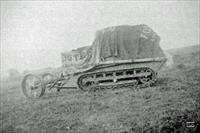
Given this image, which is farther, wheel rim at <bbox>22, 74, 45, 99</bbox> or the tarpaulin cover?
wheel rim at <bbox>22, 74, 45, 99</bbox>

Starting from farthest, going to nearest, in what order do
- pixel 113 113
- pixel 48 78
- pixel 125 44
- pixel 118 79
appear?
pixel 48 78
pixel 118 79
pixel 125 44
pixel 113 113

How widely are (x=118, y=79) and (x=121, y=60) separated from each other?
1137 millimetres

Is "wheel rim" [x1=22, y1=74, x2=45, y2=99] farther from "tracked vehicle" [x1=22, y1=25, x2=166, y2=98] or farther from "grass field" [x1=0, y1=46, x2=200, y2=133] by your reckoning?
"tracked vehicle" [x1=22, y1=25, x2=166, y2=98]

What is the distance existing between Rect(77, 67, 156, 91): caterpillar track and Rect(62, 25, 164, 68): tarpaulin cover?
55 cm

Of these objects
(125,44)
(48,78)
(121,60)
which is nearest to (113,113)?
(121,60)

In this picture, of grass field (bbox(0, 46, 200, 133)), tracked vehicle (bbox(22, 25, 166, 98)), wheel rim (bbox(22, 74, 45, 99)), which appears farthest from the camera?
wheel rim (bbox(22, 74, 45, 99))

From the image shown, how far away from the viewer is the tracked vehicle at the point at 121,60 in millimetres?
7852

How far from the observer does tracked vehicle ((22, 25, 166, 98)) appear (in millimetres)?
7852

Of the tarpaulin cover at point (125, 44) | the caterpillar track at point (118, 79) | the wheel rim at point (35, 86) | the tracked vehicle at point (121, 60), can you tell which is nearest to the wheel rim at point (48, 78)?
the wheel rim at point (35, 86)

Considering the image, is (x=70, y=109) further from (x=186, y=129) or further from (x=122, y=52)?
(x=186, y=129)

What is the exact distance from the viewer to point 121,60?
7.73m

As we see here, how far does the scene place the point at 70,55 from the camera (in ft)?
31.1

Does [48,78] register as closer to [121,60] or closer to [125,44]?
[121,60]

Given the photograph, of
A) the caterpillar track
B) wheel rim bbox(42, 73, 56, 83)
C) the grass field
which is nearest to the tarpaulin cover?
the caterpillar track
